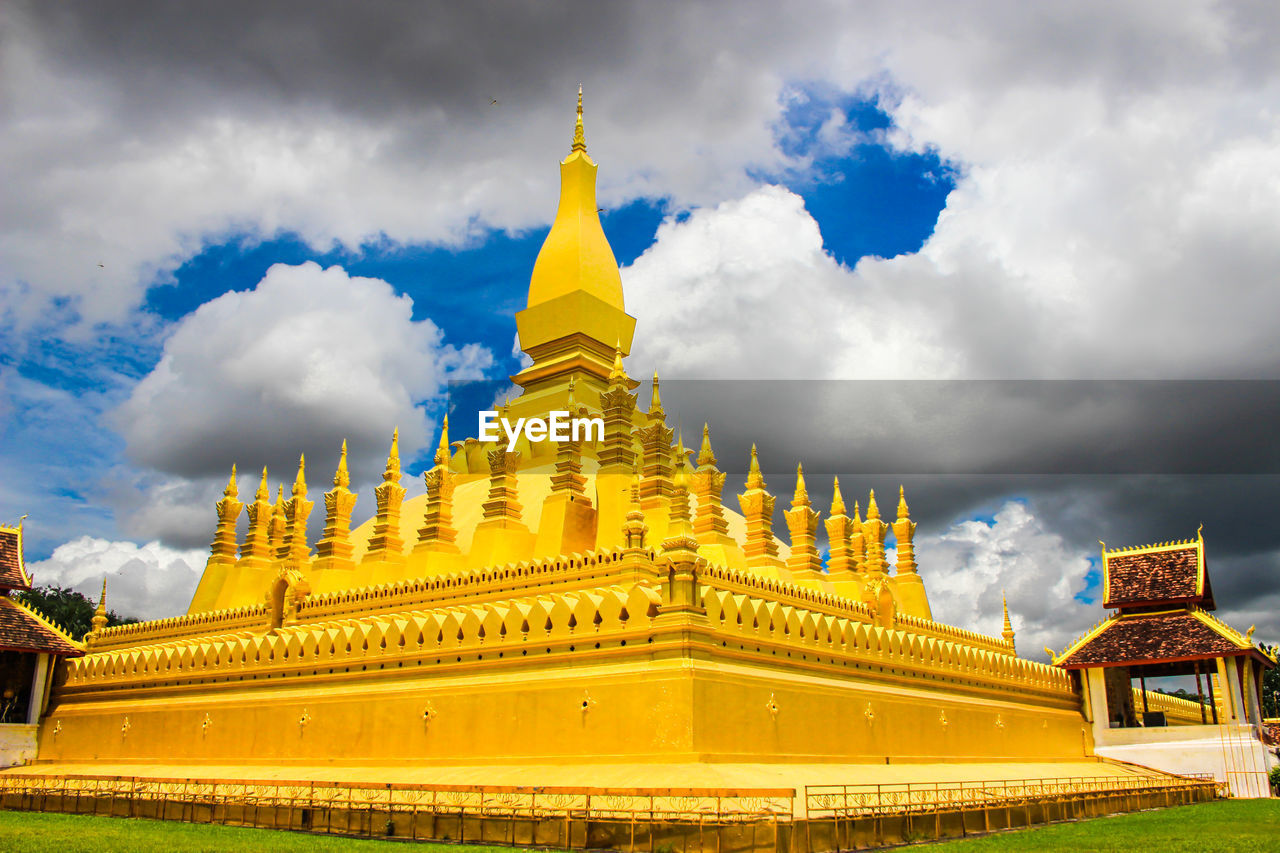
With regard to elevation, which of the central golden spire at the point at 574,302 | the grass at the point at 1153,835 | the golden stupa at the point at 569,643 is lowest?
the grass at the point at 1153,835

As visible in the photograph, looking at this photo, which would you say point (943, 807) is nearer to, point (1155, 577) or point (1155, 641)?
point (1155, 641)

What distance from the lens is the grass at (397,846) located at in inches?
456

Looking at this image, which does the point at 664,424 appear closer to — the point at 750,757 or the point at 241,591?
the point at 750,757

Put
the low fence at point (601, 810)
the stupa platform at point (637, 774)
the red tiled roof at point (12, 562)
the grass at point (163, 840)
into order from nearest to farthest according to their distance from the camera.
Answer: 1. the grass at point (163, 840)
2. the low fence at point (601, 810)
3. the stupa platform at point (637, 774)
4. the red tiled roof at point (12, 562)

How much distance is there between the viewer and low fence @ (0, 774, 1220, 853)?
38.0ft

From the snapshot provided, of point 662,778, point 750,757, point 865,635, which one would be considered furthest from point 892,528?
point 662,778

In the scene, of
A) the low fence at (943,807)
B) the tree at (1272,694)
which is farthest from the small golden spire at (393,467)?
the tree at (1272,694)

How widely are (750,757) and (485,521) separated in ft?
36.5

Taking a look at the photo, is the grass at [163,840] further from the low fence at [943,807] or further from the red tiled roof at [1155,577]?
the red tiled roof at [1155,577]

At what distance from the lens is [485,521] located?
2412 cm

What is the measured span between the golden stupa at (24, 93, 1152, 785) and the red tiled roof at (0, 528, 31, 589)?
2907 mm

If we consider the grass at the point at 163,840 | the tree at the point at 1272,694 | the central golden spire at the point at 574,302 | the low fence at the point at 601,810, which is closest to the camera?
the grass at the point at 163,840

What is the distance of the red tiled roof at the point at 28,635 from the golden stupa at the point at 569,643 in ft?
1.74

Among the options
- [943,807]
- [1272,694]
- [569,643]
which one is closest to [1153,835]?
[943,807]
